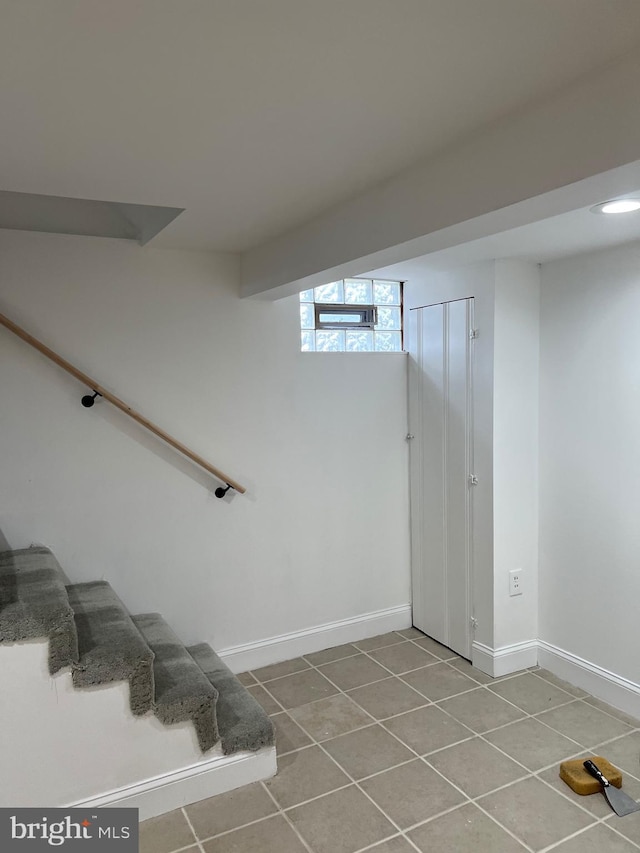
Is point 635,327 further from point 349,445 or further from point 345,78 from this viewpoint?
point 345,78

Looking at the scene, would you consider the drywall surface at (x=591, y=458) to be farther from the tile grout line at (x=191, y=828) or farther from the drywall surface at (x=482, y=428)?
the tile grout line at (x=191, y=828)

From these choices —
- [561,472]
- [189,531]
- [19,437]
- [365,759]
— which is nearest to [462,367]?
[561,472]

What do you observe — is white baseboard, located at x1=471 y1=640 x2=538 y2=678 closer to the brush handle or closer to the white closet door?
the white closet door

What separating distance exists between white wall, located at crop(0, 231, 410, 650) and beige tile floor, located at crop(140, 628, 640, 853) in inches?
20.1

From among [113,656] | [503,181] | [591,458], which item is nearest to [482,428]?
[591,458]

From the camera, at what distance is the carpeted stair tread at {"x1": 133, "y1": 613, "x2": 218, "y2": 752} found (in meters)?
2.22

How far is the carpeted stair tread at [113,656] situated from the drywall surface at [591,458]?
2048mm

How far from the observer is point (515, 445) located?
10.2 ft

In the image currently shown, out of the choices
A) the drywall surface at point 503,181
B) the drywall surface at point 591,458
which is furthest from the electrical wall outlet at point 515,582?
the drywall surface at point 503,181

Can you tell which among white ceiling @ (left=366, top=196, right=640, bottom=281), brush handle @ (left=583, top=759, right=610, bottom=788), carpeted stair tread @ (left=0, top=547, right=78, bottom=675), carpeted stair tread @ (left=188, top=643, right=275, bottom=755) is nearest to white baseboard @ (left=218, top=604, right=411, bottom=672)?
carpeted stair tread @ (left=188, top=643, right=275, bottom=755)

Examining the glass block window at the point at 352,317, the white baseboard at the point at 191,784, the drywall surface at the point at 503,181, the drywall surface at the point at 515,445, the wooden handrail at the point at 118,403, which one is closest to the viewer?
the drywall surface at the point at 503,181

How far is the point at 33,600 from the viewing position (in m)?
2.12

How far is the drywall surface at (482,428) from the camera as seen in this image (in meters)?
3.04

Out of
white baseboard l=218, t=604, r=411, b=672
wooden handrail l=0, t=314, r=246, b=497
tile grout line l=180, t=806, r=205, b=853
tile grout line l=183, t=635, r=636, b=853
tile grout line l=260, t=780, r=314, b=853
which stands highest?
wooden handrail l=0, t=314, r=246, b=497
